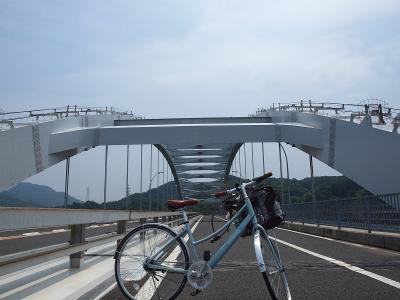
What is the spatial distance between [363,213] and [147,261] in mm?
9336

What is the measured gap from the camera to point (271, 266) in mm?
3699

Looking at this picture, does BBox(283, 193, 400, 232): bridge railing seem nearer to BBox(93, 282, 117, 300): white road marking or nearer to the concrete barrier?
the concrete barrier

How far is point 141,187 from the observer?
56.2 metres

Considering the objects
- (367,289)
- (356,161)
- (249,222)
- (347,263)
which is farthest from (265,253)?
(356,161)

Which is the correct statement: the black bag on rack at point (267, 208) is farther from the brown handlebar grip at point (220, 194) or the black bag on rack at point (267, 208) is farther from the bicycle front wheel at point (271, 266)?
the brown handlebar grip at point (220, 194)

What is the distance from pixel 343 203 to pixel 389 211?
12.4 ft

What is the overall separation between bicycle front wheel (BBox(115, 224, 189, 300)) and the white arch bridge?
94.4 feet

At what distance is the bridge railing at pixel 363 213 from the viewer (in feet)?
34.0

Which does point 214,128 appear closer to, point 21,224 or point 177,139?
point 177,139

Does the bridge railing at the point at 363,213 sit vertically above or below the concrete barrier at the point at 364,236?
above

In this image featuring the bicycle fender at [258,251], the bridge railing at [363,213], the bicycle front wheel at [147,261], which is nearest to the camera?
the bicycle fender at [258,251]

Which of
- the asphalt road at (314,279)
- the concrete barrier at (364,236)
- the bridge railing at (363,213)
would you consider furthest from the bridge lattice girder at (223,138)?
the asphalt road at (314,279)

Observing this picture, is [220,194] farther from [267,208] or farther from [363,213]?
[363,213]

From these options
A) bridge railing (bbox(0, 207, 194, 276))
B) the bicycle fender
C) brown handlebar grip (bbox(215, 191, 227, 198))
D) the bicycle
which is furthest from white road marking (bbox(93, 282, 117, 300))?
the bicycle fender
